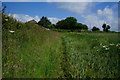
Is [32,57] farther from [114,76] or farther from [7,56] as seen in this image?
[114,76]

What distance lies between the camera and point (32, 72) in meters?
3.28

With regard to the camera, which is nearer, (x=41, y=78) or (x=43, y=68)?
(x=41, y=78)

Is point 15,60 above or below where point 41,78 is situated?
above

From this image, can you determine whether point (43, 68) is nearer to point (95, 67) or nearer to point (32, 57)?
point (32, 57)

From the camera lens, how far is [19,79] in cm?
288

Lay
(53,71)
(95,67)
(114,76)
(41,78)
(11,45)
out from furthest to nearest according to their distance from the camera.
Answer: (11,45) < (95,67) < (53,71) < (114,76) < (41,78)

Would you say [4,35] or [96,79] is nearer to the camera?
[96,79]

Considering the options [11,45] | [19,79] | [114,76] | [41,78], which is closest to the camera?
[19,79]

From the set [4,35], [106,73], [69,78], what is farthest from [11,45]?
[106,73]

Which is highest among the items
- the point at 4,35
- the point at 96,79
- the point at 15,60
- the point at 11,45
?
the point at 4,35

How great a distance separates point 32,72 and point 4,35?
240 centimetres

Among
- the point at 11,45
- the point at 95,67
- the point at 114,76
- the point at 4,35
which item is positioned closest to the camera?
the point at 114,76

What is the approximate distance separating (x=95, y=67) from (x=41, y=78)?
1.54 m

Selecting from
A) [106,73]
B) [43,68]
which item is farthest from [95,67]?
[43,68]
